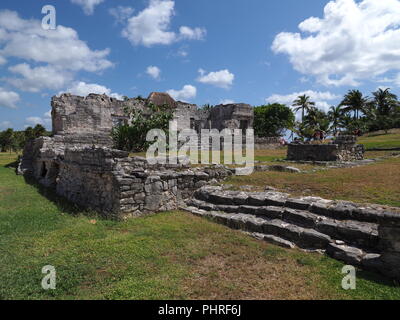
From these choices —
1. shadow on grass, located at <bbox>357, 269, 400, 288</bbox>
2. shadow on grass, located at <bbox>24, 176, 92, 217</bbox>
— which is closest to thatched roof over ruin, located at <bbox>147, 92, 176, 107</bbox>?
shadow on grass, located at <bbox>24, 176, 92, 217</bbox>

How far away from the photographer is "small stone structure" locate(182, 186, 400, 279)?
3.99m

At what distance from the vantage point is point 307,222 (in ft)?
17.5

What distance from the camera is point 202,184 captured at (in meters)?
8.73

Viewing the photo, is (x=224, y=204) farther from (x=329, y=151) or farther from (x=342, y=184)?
(x=329, y=151)

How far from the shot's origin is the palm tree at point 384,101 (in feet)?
141

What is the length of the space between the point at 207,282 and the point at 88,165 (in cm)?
614

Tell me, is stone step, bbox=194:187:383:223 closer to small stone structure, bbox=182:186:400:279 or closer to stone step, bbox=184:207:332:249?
small stone structure, bbox=182:186:400:279

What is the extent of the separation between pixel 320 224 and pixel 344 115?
4428cm

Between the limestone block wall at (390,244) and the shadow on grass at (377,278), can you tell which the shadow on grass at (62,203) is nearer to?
the shadow on grass at (377,278)

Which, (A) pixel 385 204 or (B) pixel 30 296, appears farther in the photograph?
(A) pixel 385 204

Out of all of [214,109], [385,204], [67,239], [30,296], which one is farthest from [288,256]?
[214,109]

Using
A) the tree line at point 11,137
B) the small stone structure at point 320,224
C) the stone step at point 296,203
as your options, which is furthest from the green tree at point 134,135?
the tree line at point 11,137
